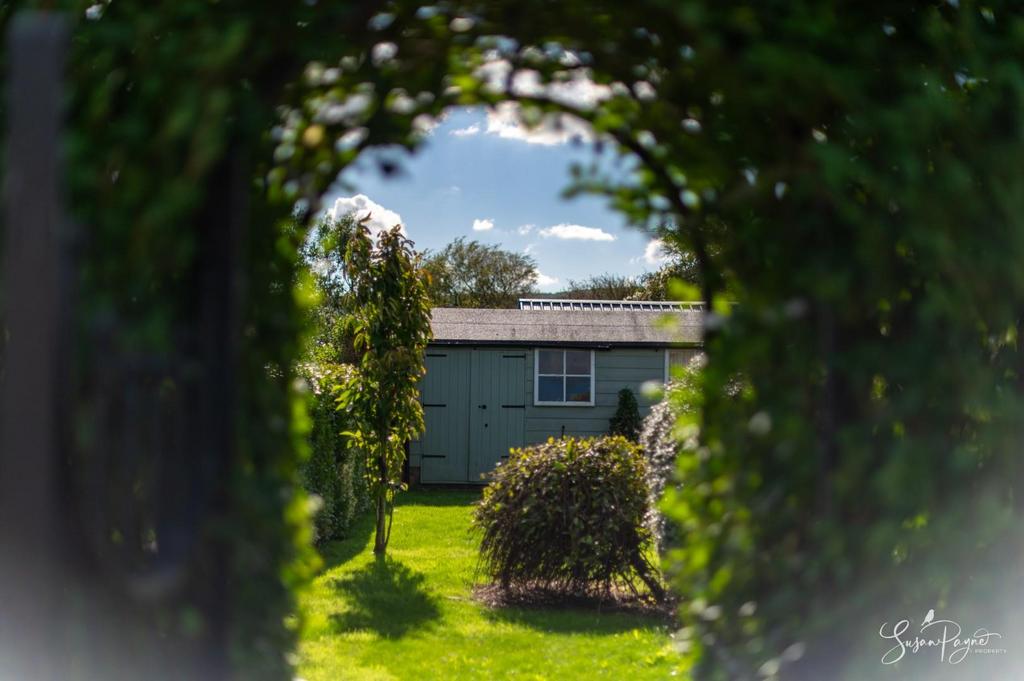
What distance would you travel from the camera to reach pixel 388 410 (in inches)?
374

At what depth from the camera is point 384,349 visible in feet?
31.5

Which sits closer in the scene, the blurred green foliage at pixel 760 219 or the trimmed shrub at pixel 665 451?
the blurred green foliage at pixel 760 219

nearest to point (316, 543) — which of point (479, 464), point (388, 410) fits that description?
point (388, 410)

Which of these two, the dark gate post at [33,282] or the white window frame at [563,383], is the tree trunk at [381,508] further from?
the dark gate post at [33,282]

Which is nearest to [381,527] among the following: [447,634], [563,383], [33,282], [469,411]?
[447,634]

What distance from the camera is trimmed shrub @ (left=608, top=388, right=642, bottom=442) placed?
1641 cm

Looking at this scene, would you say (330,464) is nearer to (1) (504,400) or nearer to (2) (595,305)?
(1) (504,400)

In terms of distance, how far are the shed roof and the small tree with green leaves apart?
269 inches

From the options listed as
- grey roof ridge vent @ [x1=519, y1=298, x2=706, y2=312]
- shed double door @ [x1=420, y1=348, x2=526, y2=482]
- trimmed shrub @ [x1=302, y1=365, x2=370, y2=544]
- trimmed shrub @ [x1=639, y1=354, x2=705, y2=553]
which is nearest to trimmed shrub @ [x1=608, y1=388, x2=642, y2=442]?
shed double door @ [x1=420, y1=348, x2=526, y2=482]

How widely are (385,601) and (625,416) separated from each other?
9.84 metres

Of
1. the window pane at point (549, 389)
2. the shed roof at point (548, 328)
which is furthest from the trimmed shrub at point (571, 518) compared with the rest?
the window pane at point (549, 389)

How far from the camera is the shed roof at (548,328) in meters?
16.9

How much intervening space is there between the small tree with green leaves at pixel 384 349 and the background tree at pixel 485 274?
29.0 metres

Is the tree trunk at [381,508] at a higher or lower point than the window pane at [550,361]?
lower
